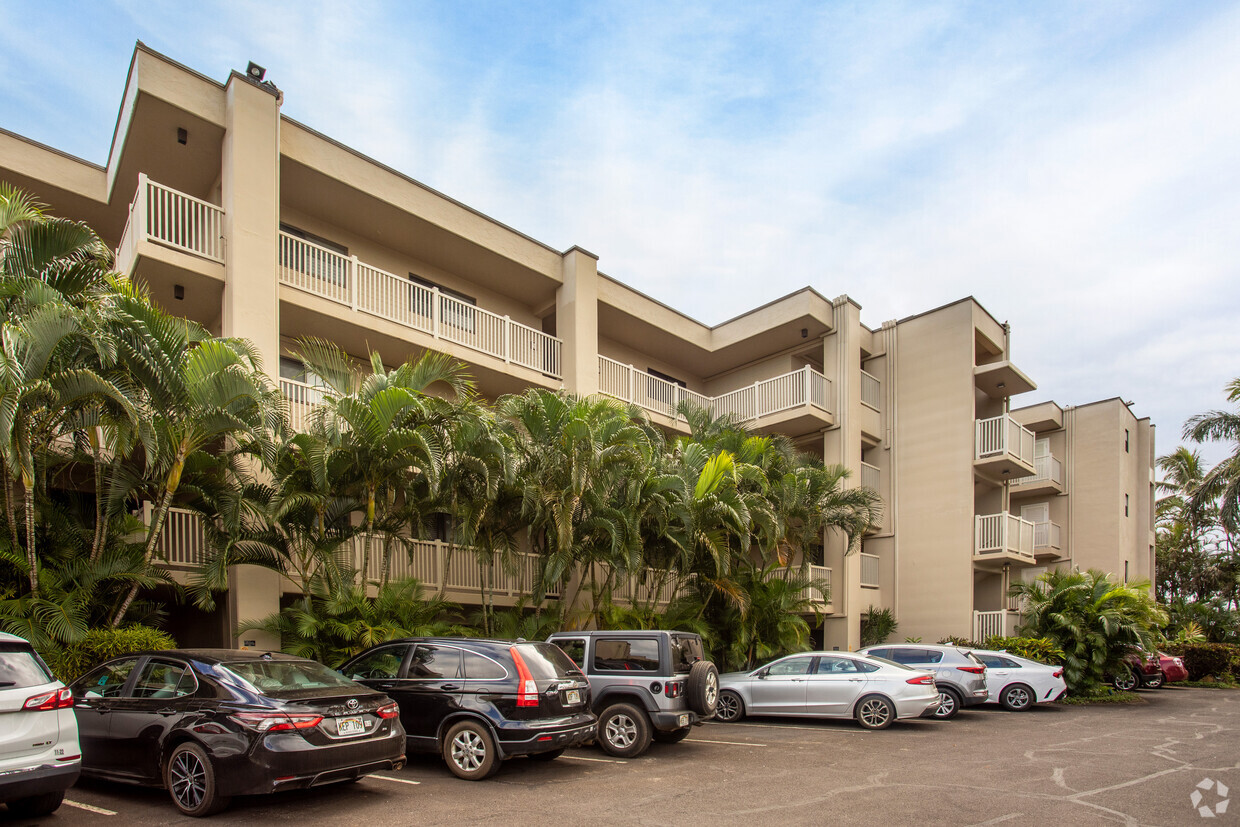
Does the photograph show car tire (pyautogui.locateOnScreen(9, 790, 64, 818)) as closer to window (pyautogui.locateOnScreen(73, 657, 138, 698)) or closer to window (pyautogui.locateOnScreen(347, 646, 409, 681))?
window (pyautogui.locateOnScreen(73, 657, 138, 698))

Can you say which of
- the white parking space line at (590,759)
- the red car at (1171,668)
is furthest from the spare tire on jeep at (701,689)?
the red car at (1171,668)

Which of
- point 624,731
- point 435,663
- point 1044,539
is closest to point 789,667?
point 624,731

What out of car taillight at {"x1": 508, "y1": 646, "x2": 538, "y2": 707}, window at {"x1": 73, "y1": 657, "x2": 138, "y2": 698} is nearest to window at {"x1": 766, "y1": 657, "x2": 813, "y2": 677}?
car taillight at {"x1": 508, "y1": 646, "x2": 538, "y2": 707}

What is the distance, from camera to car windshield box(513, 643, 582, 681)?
9.06 meters

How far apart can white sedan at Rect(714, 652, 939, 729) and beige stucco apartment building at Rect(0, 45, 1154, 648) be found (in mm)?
4958

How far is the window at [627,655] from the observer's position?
36.2ft

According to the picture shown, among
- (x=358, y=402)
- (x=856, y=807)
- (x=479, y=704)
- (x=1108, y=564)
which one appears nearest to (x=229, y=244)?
(x=358, y=402)

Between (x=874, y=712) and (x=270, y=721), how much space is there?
1056 centimetres

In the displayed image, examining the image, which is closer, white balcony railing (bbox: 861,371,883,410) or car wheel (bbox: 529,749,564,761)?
car wheel (bbox: 529,749,564,761)

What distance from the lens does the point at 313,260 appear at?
1561 cm

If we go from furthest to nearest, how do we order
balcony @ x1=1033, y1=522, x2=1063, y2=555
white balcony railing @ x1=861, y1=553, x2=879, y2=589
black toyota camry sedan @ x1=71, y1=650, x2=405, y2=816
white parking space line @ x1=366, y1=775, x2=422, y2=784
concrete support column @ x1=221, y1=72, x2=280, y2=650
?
balcony @ x1=1033, y1=522, x2=1063, y2=555 < white balcony railing @ x1=861, y1=553, x2=879, y2=589 < concrete support column @ x1=221, y1=72, x2=280, y2=650 < white parking space line @ x1=366, y1=775, x2=422, y2=784 < black toyota camry sedan @ x1=71, y1=650, x2=405, y2=816

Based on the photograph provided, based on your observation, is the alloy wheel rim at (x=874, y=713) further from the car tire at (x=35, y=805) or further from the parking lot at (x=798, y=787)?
the car tire at (x=35, y=805)

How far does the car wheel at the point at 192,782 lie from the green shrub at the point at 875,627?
19.5m

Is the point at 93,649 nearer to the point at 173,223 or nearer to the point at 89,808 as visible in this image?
the point at 89,808
